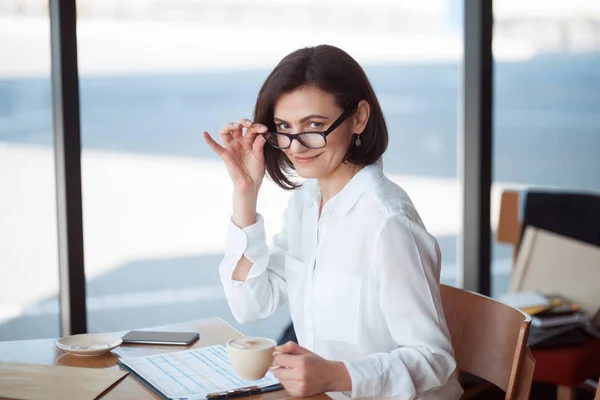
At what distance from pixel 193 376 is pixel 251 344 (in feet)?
0.53

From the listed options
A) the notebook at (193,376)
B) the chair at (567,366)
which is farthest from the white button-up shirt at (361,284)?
the chair at (567,366)

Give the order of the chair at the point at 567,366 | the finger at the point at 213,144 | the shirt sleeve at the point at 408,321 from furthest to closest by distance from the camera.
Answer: the chair at the point at 567,366
the finger at the point at 213,144
the shirt sleeve at the point at 408,321

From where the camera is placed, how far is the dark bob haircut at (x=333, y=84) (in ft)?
5.72

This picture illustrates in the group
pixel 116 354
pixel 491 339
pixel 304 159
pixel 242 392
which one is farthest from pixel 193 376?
pixel 491 339

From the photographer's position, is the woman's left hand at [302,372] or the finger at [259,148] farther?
the finger at [259,148]

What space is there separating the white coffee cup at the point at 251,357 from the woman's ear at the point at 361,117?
61 cm

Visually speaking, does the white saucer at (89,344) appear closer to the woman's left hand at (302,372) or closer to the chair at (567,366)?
the woman's left hand at (302,372)

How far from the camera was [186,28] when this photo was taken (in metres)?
3.79

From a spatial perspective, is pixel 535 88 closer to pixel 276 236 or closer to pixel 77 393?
pixel 276 236

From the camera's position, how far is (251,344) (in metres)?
1.39

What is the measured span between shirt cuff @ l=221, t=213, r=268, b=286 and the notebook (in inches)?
10.6

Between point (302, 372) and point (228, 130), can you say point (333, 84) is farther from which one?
point (302, 372)

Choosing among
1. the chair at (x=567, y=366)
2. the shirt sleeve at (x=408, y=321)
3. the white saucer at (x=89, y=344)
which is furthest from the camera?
the chair at (x=567, y=366)

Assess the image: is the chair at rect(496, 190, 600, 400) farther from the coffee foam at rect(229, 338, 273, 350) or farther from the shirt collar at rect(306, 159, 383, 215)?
the coffee foam at rect(229, 338, 273, 350)
